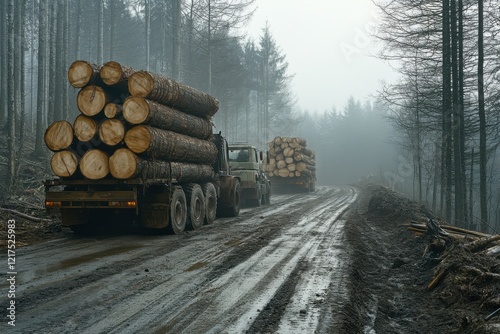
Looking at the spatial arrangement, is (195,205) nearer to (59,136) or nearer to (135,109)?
(135,109)

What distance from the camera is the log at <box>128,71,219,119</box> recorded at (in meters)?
9.94

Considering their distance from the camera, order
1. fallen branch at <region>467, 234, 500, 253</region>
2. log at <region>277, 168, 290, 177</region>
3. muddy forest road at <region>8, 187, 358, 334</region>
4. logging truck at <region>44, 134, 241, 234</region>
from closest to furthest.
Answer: muddy forest road at <region>8, 187, 358, 334</region>, fallen branch at <region>467, 234, 500, 253</region>, logging truck at <region>44, 134, 241, 234</region>, log at <region>277, 168, 290, 177</region>

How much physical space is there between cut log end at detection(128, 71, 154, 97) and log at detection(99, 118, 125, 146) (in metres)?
0.77

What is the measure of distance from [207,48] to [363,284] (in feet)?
79.5

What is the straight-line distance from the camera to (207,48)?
2850 cm

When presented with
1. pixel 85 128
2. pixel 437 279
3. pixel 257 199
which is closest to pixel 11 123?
pixel 85 128

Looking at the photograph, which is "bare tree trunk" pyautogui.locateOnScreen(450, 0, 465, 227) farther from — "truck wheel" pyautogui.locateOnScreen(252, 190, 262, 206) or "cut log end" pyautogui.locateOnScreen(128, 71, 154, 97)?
"cut log end" pyautogui.locateOnScreen(128, 71, 154, 97)

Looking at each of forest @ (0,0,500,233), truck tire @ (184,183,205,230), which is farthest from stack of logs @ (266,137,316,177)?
truck tire @ (184,183,205,230)

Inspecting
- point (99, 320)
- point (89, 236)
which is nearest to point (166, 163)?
point (89, 236)

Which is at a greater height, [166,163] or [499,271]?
[166,163]

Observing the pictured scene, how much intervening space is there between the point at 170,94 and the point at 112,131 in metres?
1.88

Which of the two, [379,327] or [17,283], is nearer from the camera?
[379,327]

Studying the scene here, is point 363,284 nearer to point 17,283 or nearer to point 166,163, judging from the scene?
point 17,283

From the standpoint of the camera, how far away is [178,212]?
1098 centimetres
